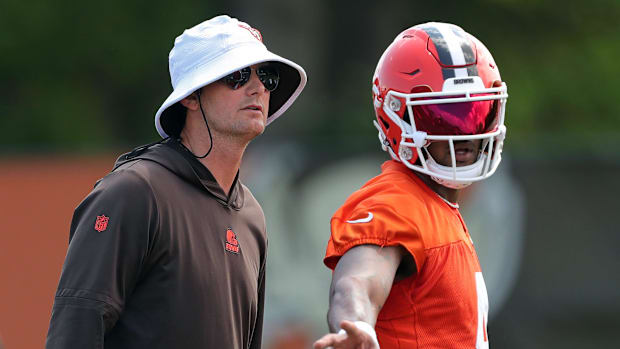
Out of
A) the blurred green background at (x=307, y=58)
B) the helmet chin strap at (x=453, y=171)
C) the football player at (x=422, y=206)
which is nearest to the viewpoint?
the football player at (x=422, y=206)

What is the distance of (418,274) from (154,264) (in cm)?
92

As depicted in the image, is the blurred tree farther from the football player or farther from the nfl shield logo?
the nfl shield logo

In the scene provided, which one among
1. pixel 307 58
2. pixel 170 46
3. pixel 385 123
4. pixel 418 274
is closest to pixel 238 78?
pixel 385 123

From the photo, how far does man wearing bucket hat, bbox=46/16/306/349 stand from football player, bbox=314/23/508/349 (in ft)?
1.62

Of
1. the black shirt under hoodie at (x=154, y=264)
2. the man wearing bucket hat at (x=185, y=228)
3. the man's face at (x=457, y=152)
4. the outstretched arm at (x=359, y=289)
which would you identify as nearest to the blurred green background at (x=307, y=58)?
the man wearing bucket hat at (x=185, y=228)

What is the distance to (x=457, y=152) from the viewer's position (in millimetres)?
3525

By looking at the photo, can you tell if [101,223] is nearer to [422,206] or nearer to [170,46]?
[422,206]

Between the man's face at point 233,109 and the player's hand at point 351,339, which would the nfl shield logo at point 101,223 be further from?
the player's hand at point 351,339

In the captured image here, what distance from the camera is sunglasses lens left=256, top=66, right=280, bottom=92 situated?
3809 millimetres

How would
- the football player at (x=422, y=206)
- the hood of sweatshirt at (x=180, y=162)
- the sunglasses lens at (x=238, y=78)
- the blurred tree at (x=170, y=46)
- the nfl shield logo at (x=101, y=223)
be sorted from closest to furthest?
the football player at (x=422, y=206) < the nfl shield logo at (x=101, y=223) < the hood of sweatshirt at (x=180, y=162) < the sunglasses lens at (x=238, y=78) < the blurred tree at (x=170, y=46)

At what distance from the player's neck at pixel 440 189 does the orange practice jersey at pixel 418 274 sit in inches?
8.3

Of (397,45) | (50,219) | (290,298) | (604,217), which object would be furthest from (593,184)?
(397,45)

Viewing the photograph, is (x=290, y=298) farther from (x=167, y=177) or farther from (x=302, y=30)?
(x=302, y=30)

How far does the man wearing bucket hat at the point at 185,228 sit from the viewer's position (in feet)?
10.6
